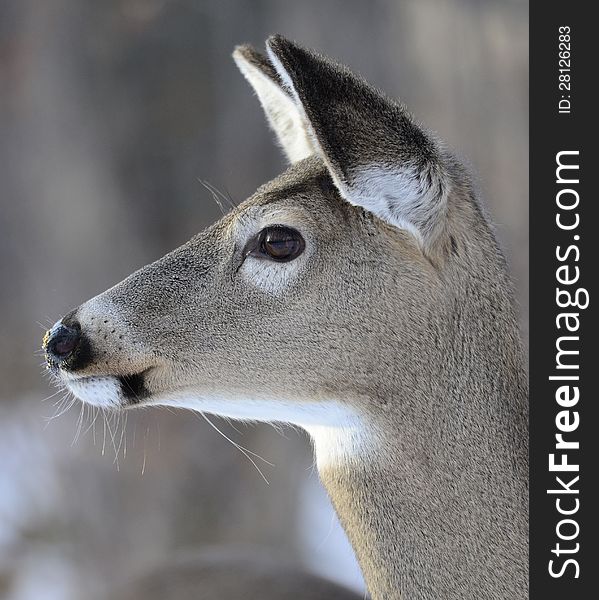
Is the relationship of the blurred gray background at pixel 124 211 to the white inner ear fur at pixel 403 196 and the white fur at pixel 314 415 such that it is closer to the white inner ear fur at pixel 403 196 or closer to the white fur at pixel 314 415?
the white fur at pixel 314 415

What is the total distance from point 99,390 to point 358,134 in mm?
936

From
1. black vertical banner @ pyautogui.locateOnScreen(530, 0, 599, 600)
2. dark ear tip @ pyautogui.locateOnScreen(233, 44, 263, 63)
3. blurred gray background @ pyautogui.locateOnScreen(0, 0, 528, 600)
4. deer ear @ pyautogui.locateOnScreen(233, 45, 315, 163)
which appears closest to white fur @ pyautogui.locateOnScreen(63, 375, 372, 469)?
black vertical banner @ pyautogui.locateOnScreen(530, 0, 599, 600)

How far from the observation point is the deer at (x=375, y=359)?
286 cm

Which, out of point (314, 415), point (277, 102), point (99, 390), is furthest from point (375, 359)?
point (277, 102)

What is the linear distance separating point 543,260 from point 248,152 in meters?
4.83

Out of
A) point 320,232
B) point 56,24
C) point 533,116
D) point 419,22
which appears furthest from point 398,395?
point 419,22

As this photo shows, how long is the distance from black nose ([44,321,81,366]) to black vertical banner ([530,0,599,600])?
1182mm

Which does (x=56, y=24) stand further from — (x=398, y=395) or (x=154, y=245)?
(x=398, y=395)

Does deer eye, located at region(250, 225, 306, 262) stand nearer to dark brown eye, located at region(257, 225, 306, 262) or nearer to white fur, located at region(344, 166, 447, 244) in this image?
dark brown eye, located at region(257, 225, 306, 262)

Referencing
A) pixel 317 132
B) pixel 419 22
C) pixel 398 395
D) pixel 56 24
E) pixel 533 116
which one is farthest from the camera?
pixel 419 22

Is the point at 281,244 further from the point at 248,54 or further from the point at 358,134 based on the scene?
the point at 248,54

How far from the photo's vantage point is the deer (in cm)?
286

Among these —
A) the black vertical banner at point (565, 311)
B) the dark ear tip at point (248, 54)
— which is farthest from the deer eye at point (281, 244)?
the dark ear tip at point (248, 54)

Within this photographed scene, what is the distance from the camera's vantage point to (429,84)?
8.83 metres
